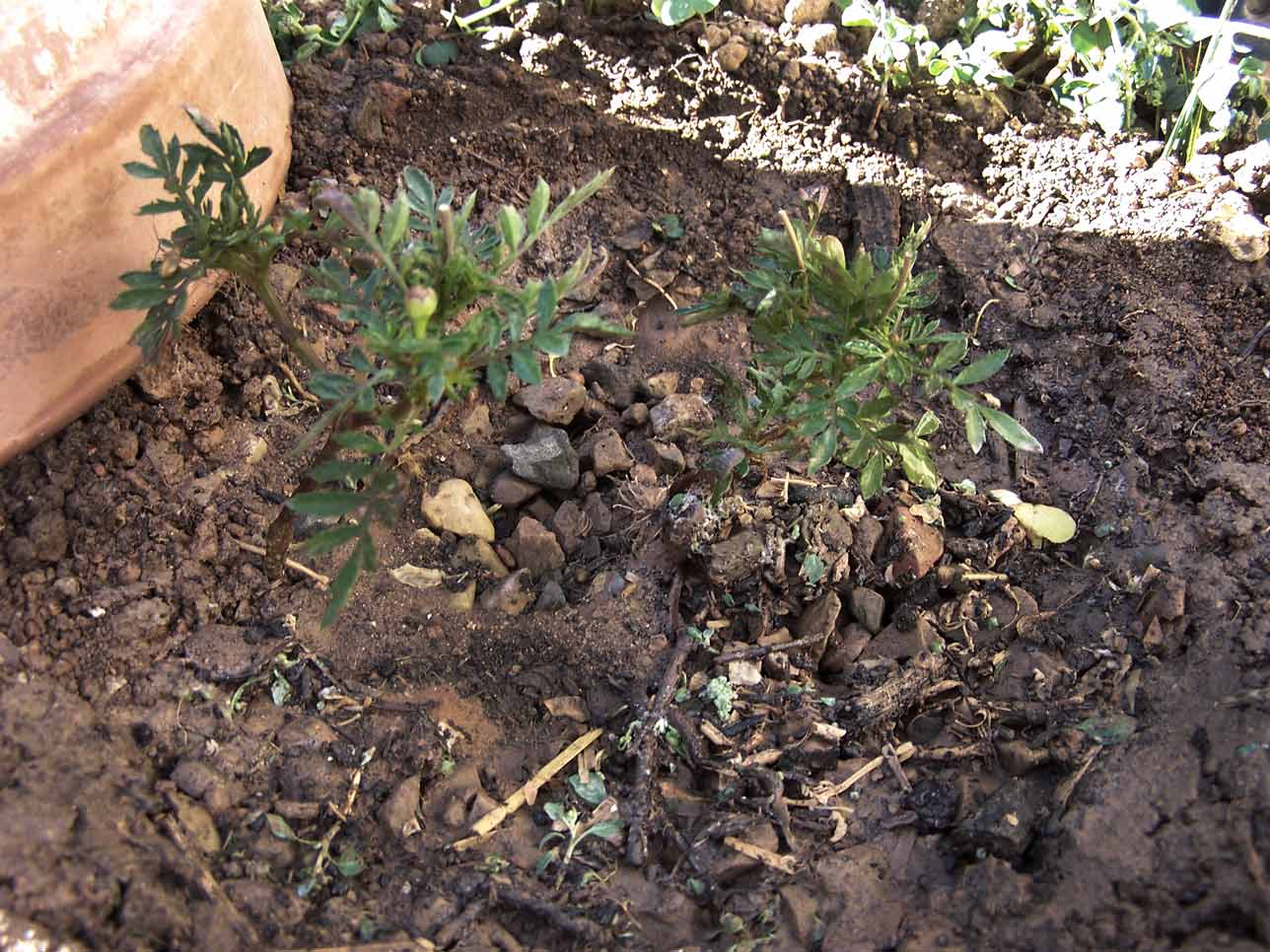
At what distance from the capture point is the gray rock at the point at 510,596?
2090 mm

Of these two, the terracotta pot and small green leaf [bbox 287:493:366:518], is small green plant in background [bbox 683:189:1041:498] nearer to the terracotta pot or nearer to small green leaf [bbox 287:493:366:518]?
small green leaf [bbox 287:493:366:518]

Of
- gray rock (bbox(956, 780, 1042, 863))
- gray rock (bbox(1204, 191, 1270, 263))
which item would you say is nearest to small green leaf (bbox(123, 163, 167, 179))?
gray rock (bbox(956, 780, 1042, 863))

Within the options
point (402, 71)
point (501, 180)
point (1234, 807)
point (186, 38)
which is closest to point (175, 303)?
point (186, 38)

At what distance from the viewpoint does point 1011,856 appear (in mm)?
1724

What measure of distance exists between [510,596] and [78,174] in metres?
1.04

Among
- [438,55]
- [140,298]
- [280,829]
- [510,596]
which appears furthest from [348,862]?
[438,55]

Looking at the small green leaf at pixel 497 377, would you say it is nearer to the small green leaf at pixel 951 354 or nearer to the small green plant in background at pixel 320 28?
the small green leaf at pixel 951 354

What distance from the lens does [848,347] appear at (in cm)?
174

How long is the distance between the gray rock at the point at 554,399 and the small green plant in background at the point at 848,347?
0.50m

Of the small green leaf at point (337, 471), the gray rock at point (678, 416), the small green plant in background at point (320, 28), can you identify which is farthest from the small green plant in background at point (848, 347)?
the small green plant in background at point (320, 28)

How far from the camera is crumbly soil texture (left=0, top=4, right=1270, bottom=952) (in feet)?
5.40

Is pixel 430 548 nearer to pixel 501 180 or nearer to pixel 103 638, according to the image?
pixel 103 638

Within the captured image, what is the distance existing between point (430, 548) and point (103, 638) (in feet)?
1.95

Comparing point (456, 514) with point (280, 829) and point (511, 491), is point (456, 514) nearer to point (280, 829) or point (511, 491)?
point (511, 491)
